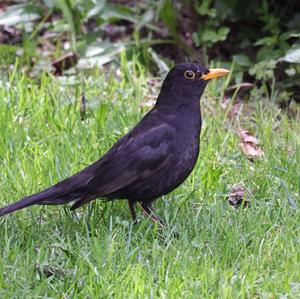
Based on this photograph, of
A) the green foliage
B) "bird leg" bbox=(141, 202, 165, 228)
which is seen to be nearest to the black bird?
"bird leg" bbox=(141, 202, 165, 228)

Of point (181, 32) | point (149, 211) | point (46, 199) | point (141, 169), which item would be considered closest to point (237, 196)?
point (149, 211)

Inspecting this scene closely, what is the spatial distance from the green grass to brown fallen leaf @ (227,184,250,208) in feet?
0.14

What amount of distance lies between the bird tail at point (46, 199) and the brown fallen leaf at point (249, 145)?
4.88 feet

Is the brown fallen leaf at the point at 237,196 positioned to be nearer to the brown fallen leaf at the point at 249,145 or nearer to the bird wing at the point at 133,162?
the brown fallen leaf at the point at 249,145

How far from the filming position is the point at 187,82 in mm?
5395

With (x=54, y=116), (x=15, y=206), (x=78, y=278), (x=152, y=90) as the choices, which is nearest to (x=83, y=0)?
(x=152, y=90)

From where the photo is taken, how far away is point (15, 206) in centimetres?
484

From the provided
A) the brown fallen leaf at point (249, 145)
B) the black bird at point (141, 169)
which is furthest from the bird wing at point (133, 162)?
the brown fallen leaf at point (249, 145)

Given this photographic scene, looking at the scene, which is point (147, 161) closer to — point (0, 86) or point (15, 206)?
point (15, 206)

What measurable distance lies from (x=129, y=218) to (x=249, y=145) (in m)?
1.31

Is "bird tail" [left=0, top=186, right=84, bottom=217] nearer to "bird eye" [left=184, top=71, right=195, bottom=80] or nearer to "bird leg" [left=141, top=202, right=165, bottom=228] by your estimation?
"bird leg" [left=141, top=202, right=165, bottom=228]

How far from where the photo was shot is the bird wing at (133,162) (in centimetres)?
500

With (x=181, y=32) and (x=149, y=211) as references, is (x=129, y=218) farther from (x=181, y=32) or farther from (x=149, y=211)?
(x=181, y=32)

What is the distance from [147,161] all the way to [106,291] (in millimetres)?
1100
